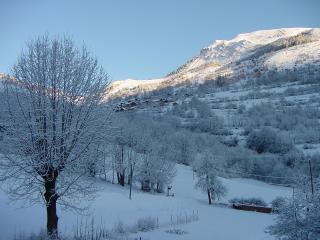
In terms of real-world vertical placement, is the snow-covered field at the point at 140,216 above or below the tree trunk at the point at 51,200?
below

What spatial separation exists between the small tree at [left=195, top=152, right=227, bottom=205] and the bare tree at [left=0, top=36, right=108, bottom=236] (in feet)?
132

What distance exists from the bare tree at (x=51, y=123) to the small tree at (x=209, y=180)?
40190 millimetres

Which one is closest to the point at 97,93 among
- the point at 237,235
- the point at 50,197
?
the point at 50,197

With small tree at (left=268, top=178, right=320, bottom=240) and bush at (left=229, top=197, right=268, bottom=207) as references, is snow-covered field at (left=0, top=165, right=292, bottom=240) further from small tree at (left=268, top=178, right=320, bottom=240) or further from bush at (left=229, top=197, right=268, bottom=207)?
small tree at (left=268, top=178, right=320, bottom=240)

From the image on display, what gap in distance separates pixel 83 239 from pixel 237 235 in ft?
39.6

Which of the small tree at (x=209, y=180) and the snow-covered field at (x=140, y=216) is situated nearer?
the snow-covered field at (x=140, y=216)

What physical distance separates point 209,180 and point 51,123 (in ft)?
140

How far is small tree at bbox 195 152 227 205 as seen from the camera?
59.2 meters

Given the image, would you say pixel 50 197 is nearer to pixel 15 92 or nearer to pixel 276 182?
pixel 15 92

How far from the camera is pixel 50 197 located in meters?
19.6

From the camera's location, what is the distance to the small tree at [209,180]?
59219mm

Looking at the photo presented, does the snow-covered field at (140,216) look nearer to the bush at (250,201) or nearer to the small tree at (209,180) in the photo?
the bush at (250,201)

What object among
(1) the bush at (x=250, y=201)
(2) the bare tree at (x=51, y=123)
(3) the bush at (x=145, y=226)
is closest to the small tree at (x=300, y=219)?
(2) the bare tree at (x=51, y=123)

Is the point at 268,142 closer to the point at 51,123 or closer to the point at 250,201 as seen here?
the point at 250,201
